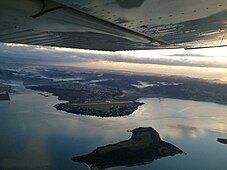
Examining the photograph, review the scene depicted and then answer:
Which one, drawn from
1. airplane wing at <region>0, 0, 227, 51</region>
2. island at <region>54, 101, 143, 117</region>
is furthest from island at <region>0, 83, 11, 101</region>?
airplane wing at <region>0, 0, 227, 51</region>

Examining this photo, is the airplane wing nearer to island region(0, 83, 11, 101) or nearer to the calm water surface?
the calm water surface

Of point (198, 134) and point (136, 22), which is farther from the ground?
point (136, 22)

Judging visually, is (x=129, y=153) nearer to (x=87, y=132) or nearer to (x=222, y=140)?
(x=87, y=132)

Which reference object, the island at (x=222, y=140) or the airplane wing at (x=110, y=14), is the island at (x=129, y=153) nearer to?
the island at (x=222, y=140)

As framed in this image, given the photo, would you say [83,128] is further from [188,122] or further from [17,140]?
[188,122]

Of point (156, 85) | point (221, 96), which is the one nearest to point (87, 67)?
point (156, 85)
